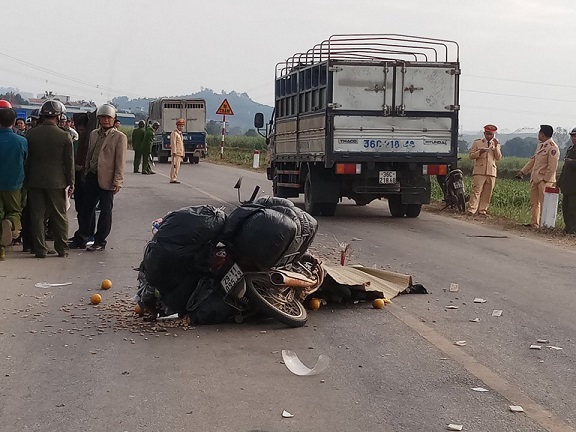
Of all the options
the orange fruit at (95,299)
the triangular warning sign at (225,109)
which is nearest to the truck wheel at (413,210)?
the orange fruit at (95,299)

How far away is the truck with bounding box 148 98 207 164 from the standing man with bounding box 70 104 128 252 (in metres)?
31.4

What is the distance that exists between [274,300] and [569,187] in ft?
30.3

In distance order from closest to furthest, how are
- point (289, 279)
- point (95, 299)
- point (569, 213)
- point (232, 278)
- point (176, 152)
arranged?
point (232, 278) → point (289, 279) → point (95, 299) → point (569, 213) → point (176, 152)

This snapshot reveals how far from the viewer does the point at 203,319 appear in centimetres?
726

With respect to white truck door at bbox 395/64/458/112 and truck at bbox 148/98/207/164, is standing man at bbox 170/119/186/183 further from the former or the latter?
truck at bbox 148/98/207/164

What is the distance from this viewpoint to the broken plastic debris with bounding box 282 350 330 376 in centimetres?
594

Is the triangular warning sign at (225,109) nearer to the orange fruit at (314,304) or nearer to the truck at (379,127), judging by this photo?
the truck at (379,127)

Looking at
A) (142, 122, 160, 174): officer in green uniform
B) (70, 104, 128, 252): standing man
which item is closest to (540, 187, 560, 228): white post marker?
(70, 104, 128, 252): standing man

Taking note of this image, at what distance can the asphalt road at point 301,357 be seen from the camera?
16.5ft

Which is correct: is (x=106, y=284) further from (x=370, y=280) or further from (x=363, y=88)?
(x=363, y=88)

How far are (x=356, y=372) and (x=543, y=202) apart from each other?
1101 centimetres

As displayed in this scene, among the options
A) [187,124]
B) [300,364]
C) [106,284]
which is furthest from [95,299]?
[187,124]

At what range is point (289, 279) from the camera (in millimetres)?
7258

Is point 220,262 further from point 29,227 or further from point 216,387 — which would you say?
point 29,227
